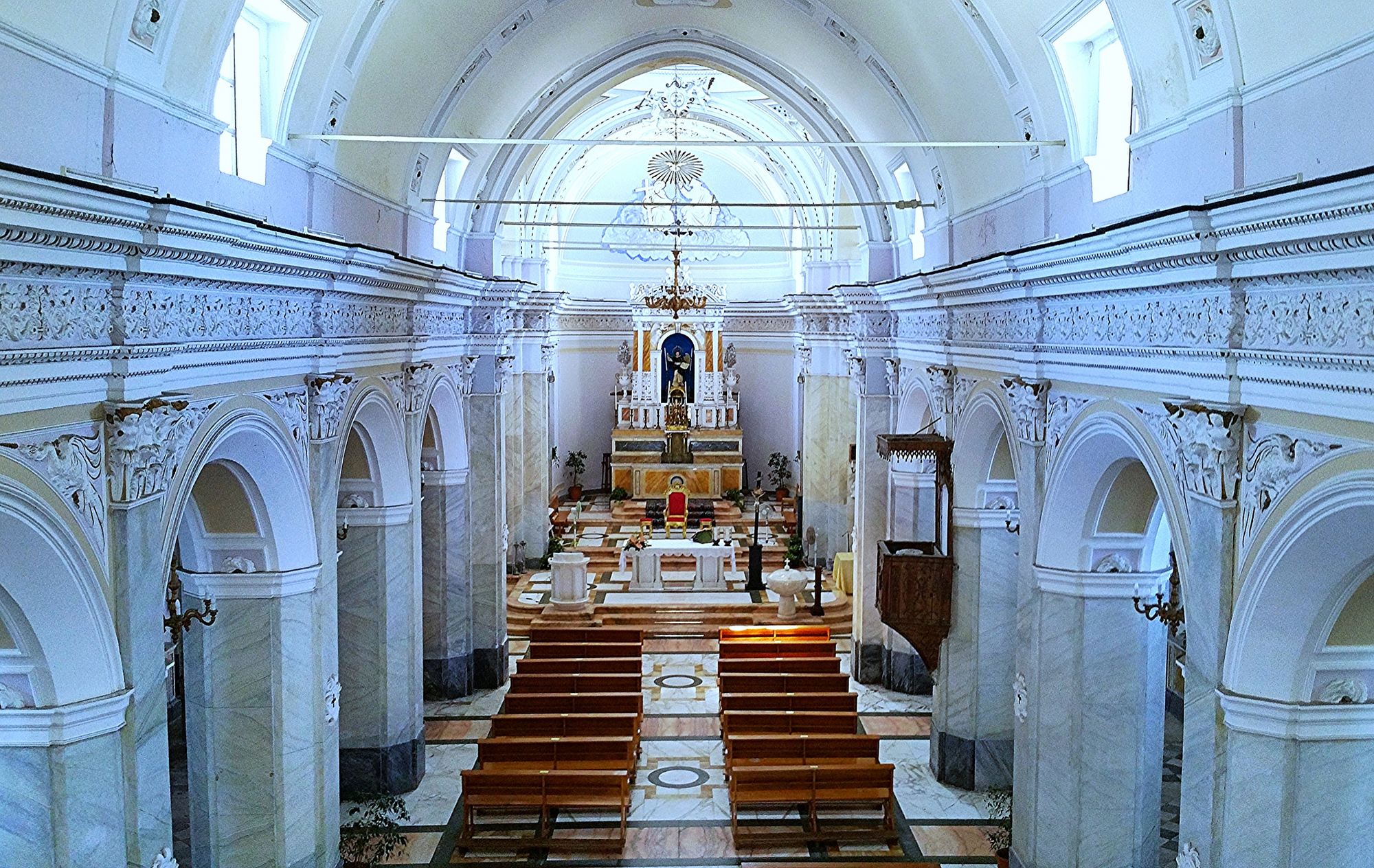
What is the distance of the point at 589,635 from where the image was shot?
1767 cm

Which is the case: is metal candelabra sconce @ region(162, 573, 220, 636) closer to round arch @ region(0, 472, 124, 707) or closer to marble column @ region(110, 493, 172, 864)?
marble column @ region(110, 493, 172, 864)

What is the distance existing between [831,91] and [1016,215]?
5.42 metres

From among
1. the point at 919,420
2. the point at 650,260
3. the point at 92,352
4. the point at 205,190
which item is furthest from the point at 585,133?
the point at 92,352

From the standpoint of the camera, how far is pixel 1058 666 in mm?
10242

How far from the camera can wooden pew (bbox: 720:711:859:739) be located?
45.2ft

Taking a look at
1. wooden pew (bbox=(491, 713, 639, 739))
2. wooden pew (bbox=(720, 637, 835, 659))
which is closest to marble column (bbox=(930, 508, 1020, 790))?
wooden pew (bbox=(720, 637, 835, 659))

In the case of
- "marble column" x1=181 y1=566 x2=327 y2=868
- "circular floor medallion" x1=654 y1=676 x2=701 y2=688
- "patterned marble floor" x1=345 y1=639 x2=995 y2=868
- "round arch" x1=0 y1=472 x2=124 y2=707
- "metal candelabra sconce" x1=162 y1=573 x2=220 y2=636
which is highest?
"round arch" x1=0 y1=472 x2=124 y2=707

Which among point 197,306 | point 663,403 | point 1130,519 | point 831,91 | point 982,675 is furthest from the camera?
point 663,403

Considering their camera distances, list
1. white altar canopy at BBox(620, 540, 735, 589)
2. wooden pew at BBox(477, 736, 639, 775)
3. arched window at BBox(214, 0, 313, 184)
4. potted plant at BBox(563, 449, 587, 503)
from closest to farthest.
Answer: arched window at BBox(214, 0, 313, 184), wooden pew at BBox(477, 736, 639, 775), white altar canopy at BBox(620, 540, 735, 589), potted plant at BBox(563, 449, 587, 503)

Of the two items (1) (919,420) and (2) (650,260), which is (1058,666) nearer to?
(1) (919,420)

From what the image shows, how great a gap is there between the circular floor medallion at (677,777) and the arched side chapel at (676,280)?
0.35 m

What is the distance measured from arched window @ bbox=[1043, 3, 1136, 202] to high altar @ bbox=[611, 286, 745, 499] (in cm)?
2367

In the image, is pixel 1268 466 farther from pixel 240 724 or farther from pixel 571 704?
pixel 571 704

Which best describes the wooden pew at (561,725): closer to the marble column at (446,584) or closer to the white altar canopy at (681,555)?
the marble column at (446,584)
